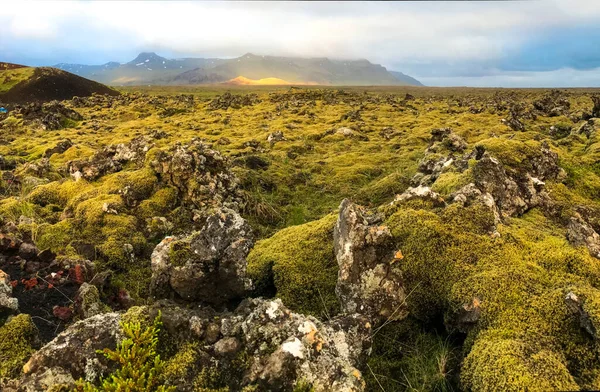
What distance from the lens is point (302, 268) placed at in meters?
7.35

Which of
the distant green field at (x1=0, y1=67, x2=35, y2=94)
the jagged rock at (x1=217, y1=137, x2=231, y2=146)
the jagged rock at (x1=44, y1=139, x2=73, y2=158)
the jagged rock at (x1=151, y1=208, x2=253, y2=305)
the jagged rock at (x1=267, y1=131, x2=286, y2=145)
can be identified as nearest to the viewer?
the jagged rock at (x1=151, y1=208, x2=253, y2=305)

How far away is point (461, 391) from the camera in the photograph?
4.90m

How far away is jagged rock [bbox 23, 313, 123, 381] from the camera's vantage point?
4750mm

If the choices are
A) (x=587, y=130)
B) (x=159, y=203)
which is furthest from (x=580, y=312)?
(x=587, y=130)

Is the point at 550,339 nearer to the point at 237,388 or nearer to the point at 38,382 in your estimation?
the point at 237,388

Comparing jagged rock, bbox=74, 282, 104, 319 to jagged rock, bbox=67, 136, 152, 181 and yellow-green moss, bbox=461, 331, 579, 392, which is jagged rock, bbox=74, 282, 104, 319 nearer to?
yellow-green moss, bbox=461, 331, 579, 392

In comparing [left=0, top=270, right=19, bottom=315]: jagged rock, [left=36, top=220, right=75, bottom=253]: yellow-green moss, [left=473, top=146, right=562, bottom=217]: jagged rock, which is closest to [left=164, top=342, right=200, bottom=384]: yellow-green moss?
[left=0, top=270, right=19, bottom=315]: jagged rock

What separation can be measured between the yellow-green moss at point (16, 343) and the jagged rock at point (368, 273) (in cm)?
474

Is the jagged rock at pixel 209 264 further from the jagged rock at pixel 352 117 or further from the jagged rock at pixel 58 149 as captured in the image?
the jagged rock at pixel 352 117

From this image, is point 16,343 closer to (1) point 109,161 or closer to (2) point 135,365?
(2) point 135,365

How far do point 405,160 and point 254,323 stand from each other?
1800cm

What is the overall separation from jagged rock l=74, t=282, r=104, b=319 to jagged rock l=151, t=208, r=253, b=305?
1019 millimetres

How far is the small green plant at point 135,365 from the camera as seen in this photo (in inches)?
167

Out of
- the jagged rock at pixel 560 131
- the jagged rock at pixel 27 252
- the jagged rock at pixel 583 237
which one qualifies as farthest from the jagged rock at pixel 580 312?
the jagged rock at pixel 560 131
